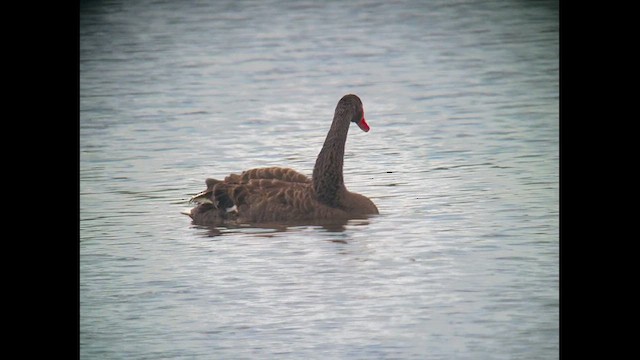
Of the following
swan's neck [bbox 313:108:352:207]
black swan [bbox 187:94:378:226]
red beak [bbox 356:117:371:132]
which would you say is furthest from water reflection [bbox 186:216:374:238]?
red beak [bbox 356:117:371:132]

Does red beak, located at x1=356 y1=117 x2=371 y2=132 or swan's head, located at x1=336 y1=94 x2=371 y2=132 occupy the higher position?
swan's head, located at x1=336 y1=94 x2=371 y2=132

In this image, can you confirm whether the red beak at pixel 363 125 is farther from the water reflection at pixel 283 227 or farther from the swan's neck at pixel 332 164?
the water reflection at pixel 283 227

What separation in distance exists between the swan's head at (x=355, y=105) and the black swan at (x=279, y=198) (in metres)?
0.30

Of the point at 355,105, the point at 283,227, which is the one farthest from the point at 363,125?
the point at 283,227

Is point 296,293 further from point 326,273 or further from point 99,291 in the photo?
point 99,291

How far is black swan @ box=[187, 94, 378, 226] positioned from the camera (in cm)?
888

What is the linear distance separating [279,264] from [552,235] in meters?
1.57

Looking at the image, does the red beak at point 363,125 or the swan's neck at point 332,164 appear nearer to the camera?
the swan's neck at point 332,164

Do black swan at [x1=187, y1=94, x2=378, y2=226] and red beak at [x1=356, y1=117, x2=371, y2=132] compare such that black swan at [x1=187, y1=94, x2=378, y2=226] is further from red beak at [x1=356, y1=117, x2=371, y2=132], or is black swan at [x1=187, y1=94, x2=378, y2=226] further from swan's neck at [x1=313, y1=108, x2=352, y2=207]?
red beak at [x1=356, y1=117, x2=371, y2=132]

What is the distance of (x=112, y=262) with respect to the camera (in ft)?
27.8

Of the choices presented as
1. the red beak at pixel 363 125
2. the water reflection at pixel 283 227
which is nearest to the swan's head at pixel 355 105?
the red beak at pixel 363 125

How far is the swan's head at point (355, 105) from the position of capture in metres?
9.10

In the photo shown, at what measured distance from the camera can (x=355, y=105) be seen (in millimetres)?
9117

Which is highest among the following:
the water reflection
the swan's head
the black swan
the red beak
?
the swan's head
